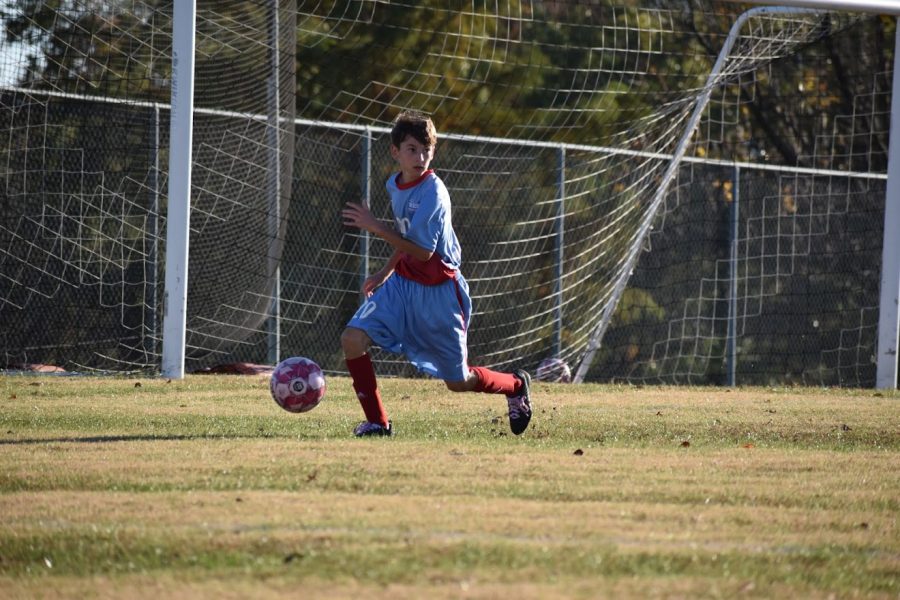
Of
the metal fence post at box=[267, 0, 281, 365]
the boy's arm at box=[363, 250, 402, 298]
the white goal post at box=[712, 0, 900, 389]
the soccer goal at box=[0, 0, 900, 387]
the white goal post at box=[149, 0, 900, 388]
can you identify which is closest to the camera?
the boy's arm at box=[363, 250, 402, 298]

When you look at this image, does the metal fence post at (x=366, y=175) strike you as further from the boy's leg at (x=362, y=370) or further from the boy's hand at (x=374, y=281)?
the boy's leg at (x=362, y=370)

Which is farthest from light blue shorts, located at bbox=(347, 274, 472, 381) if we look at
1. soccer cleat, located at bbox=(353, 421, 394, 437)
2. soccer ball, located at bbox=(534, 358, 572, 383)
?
soccer ball, located at bbox=(534, 358, 572, 383)

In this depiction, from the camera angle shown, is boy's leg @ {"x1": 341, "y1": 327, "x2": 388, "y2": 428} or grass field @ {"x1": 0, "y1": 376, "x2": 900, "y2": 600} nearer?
grass field @ {"x1": 0, "y1": 376, "x2": 900, "y2": 600}

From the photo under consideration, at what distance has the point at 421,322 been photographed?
665 centimetres

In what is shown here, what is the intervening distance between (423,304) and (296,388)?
0.82m

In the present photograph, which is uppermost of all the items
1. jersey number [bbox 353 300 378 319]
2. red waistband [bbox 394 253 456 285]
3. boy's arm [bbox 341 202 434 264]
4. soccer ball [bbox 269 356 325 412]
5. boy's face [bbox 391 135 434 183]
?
boy's face [bbox 391 135 434 183]

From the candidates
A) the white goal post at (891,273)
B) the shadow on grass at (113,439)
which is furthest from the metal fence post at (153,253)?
the white goal post at (891,273)

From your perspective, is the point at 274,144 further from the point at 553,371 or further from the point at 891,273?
the point at 891,273

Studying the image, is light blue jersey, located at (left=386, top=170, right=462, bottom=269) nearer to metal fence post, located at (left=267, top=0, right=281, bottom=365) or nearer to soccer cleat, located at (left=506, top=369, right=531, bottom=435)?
soccer cleat, located at (left=506, top=369, right=531, bottom=435)

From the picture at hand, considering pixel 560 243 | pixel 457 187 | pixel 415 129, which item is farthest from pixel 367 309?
pixel 457 187

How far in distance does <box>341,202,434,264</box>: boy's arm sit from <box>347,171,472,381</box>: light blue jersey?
81mm

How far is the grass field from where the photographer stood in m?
3.51

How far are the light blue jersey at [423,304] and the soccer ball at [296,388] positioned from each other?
0.49 m

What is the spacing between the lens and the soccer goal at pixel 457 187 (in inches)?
428
